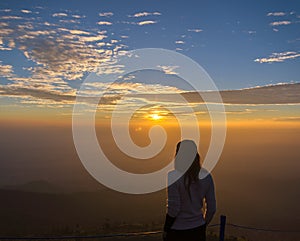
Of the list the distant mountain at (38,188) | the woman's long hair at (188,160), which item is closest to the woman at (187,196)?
the woman's long hair at (188,160)

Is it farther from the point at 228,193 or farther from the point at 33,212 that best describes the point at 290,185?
the point at 33,212

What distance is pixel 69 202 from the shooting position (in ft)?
227

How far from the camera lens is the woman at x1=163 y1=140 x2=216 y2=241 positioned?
11.8 ft

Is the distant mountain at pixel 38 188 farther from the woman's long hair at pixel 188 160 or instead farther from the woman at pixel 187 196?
the woman's long hair at pixel 188 160

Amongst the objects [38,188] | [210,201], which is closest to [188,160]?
[210,201]

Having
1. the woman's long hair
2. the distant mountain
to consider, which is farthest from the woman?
the distant mountain

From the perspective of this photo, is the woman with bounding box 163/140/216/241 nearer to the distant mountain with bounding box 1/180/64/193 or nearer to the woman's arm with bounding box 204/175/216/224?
the woman's arm with bounding box 204/175/216/224

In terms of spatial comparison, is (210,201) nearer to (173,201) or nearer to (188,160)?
(173,201)

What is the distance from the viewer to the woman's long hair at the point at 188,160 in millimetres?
3592

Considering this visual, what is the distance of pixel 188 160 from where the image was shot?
3.61m

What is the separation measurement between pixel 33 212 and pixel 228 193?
223 feet

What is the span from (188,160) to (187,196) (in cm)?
40

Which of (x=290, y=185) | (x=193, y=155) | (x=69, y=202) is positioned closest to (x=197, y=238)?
(x=193, y=155)

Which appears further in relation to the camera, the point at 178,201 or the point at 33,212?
the point at 33,212
